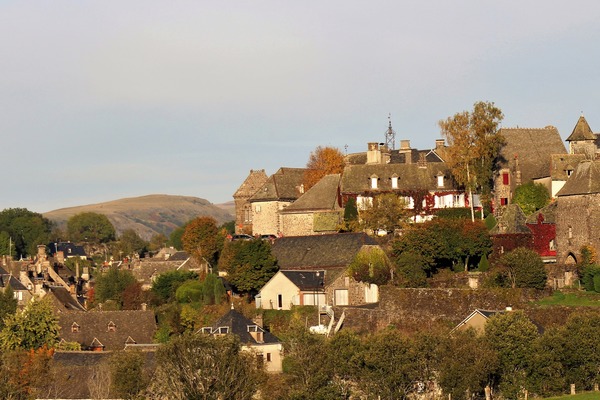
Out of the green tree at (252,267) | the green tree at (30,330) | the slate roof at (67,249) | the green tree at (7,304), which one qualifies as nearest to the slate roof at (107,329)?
the green tree at (30,330)

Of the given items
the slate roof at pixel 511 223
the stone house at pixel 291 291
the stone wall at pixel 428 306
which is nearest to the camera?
the stone wall at pixel 428 306

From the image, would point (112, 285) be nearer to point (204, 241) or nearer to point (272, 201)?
point (204, 241)

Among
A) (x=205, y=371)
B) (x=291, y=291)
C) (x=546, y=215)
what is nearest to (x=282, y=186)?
(x=291, y=291)

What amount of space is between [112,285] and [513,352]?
139ft

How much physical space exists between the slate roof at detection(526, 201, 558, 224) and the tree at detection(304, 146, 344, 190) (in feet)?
63.0

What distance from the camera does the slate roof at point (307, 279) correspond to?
3169 inches

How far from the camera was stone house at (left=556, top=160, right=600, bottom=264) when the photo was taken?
3012 inches

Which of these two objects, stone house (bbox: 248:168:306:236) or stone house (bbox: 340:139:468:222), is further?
stone house (bbox: 248:168:306:236)

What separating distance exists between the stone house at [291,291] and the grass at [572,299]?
13868mm

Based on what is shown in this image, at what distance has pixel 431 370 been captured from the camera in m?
66.1

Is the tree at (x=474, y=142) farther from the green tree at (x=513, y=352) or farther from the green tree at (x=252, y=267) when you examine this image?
the green tree at (x=513, y=352)

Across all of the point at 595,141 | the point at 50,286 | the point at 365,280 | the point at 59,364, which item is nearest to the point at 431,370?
the point at 365,280

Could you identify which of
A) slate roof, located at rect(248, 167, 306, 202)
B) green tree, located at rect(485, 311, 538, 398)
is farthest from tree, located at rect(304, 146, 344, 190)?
green tree, located at rect(485, 311, 538, 398)

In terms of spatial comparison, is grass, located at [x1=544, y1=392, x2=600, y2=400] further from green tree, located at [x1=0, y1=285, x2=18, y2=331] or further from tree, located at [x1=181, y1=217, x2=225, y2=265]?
green tree, located at [x1=0, y1=285, x2=18, y2=331]
